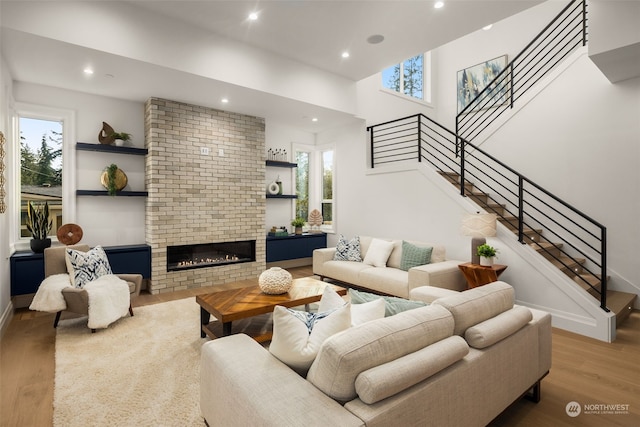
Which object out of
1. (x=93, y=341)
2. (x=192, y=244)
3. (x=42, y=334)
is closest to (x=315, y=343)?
(x=93, y=341)

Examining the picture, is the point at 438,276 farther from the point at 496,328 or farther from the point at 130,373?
the point at 130,373

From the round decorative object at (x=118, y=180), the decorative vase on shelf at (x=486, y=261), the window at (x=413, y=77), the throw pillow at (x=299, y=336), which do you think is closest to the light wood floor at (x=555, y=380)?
the throw pillow at (x=299, y=336)

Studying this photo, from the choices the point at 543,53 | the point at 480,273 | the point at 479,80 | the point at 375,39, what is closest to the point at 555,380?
the point at 480,273

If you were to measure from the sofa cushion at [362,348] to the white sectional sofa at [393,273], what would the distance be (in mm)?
2397

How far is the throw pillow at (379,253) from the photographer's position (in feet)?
15.4

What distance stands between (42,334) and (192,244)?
2.17 metres

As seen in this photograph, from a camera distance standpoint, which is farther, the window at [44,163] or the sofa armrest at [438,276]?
the window at [44,163]

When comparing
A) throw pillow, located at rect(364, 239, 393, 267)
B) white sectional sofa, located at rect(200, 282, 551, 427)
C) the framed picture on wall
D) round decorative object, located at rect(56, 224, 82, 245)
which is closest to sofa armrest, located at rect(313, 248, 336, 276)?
throw pillow, located at rect(364, 239, 393, 267)

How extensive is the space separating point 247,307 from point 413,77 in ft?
21.1

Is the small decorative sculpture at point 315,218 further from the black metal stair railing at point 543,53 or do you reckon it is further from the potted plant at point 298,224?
the black metal stair railing at point 543,53

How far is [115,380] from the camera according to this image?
2.44 m

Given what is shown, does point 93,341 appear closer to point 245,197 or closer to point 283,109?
point 245,197

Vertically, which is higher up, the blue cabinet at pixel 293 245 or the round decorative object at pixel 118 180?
the round decorative object at pixel 118 180

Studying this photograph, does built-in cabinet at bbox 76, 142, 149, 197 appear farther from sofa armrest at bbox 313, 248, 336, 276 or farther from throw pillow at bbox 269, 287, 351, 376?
throw pillow at bbox 269, 287, 351, 376
